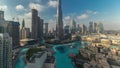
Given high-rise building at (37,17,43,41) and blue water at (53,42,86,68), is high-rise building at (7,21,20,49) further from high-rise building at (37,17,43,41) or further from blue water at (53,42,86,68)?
blue water at (53,42,86,68)

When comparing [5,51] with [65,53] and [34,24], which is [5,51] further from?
[65,53]

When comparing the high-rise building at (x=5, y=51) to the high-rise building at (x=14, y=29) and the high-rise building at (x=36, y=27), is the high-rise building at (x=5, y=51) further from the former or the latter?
the high-rise building at (x=36, y=27)

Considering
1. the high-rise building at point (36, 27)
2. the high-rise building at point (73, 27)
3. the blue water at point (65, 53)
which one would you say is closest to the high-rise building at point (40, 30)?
the high-rise building at point (36, 27)

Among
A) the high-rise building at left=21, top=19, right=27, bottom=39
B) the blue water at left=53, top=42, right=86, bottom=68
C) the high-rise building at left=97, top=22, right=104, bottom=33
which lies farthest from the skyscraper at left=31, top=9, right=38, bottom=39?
the high-rise building at left=97, top=22, right=104, bottom=33

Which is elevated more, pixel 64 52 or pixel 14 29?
pixel 14 29

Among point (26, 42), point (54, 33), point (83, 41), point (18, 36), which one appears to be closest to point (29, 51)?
point (26, 42)

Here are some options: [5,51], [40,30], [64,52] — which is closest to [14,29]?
[40,30]

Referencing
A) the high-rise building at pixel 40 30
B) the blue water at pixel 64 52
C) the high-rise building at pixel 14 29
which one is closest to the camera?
the high-rise building at pixel 14 29

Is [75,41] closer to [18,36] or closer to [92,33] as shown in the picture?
[92,33]

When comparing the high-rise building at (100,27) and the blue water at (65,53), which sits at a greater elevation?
the high-rise building at (100,27)

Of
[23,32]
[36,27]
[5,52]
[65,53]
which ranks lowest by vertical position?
[65,53]
